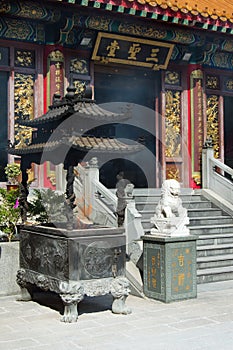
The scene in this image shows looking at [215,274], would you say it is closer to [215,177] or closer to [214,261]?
[214,261]

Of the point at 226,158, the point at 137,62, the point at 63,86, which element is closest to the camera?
the point at 63,86

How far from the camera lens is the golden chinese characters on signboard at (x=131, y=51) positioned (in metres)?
13.0

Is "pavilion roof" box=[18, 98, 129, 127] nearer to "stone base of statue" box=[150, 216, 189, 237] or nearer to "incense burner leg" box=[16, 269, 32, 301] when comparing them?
"stone base of statue" box=[150, 216, 189, 237]

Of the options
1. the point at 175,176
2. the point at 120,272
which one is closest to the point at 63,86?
the point at 175,176

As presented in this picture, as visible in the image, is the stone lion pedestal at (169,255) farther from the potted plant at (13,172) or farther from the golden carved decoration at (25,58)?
the golden carved decoration at (25,58)

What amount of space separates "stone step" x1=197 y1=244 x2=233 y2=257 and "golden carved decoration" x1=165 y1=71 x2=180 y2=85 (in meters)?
5.56

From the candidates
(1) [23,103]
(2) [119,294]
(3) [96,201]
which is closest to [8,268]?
(2) [119,294]

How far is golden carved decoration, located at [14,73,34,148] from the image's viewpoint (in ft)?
38.7

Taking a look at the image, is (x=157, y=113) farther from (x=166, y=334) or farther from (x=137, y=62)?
(x=166, y=334)

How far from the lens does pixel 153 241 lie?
8008mm

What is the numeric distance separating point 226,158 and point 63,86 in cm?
683

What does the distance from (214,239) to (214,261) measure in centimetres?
83

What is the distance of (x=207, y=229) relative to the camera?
11.0 metres

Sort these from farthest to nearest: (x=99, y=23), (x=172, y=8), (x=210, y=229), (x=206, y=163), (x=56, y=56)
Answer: (x=206, y=163) < (x=99, y=23) < (x=172, y=8) < (x=56, y=56) < (x=210, y=229)
